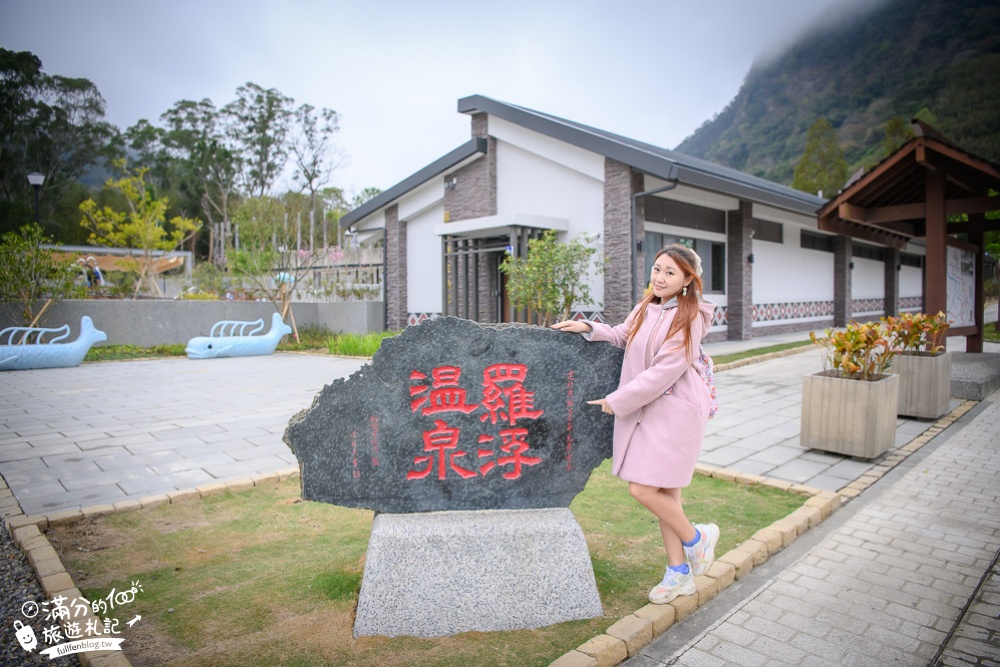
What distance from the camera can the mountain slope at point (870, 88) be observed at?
126 ft

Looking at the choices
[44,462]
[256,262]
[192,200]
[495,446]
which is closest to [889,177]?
[495,446]

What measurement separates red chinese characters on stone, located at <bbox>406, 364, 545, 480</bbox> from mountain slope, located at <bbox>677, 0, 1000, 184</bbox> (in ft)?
120

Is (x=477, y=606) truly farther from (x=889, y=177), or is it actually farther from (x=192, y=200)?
(x=192, y=200)

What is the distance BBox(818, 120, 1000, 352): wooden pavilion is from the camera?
25.3 feet

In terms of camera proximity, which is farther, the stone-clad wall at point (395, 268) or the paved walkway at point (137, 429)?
the stone-clad wall at point (395, 268)

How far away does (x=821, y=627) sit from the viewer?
292cm

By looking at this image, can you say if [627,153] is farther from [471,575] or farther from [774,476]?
[471,575]

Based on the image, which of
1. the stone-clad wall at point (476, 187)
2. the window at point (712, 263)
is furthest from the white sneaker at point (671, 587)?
the window at point (712, 263)

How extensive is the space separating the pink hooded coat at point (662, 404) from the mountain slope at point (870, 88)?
3613 centimetres

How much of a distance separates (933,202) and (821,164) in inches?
1644

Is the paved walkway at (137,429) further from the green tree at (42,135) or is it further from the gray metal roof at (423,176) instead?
the green tree at (42,135)

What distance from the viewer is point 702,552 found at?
3.16 meters

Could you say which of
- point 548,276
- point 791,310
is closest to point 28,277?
point 548,276

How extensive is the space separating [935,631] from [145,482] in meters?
5.14
